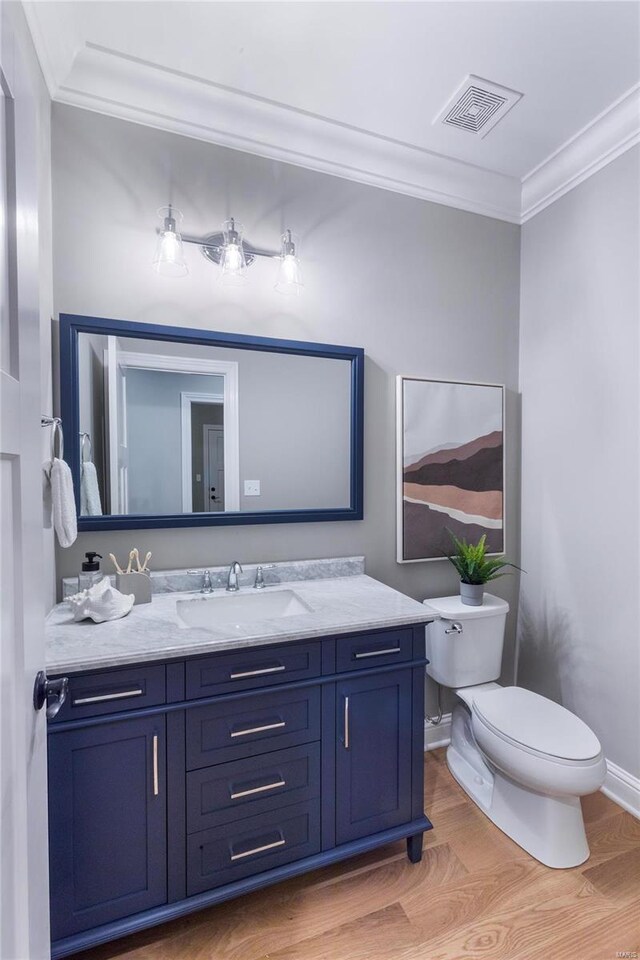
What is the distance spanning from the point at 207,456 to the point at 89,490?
1.40 feet

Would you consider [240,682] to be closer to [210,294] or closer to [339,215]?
[210,294]

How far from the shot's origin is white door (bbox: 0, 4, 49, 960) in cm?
66

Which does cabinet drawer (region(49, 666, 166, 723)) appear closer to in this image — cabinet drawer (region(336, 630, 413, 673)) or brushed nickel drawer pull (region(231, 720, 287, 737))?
brushed nickel drawer pull (region(231, 720, 287, 737))

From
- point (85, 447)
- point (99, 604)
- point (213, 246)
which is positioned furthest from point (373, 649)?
point (213, 246)

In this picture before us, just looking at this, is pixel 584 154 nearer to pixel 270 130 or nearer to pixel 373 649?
pixel 270 130

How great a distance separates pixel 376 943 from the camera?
1276mm

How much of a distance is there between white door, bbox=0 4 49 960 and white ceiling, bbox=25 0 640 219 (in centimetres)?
101

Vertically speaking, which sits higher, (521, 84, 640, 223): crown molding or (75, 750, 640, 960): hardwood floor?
(521, 84, 640, 223): crown molding

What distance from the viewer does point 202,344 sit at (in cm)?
173

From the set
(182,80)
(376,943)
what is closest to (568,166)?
(182,80)

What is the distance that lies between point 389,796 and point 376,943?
0.35 metres

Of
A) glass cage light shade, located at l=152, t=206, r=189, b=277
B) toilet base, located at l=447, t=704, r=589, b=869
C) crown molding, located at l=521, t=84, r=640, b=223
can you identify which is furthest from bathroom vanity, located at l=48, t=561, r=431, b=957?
crown molding, located at l=521, t=84, r=640, b=223

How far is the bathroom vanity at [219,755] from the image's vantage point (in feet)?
3.76

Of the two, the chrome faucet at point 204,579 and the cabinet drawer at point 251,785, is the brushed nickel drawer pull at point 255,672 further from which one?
the chrome faucet at point 204,579
